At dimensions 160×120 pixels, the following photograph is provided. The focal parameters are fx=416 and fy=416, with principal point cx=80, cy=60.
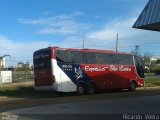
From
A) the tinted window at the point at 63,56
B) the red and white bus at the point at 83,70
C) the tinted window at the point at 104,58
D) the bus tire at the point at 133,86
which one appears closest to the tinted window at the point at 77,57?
the red and white bus at the point at 83,70

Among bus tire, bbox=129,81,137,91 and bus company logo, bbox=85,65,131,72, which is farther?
bus tire, bbox=129,81,137,91

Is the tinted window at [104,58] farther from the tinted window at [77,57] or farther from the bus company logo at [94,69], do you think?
the tinted window at [77,57]

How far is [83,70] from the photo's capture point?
32375 mm

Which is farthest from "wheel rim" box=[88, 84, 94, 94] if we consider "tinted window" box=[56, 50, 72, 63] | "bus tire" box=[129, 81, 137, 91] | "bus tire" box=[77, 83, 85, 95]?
"bus tire" box=[129, 81, 137, 91]

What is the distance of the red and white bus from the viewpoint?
30344 mm

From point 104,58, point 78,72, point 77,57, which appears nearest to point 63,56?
point 77,57

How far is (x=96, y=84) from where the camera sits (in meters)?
33.8

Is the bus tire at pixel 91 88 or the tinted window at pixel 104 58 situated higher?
the tinted window at pixel 104 58

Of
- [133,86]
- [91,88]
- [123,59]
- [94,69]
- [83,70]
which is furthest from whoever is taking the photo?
[133,86]

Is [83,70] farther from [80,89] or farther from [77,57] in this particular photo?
[80,89]

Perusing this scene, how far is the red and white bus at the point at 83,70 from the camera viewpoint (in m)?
30.3

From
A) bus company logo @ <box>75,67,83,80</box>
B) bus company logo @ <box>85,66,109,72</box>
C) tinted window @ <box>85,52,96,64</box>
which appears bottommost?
bus company logo @ <box>75,67,83,80</box>

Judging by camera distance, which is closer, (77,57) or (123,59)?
(77,57)

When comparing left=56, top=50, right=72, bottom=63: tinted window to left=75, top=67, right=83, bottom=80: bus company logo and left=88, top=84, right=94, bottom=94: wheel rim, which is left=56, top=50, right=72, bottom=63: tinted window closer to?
left=75, top=67, right=83, bottom=80: bus company logo
